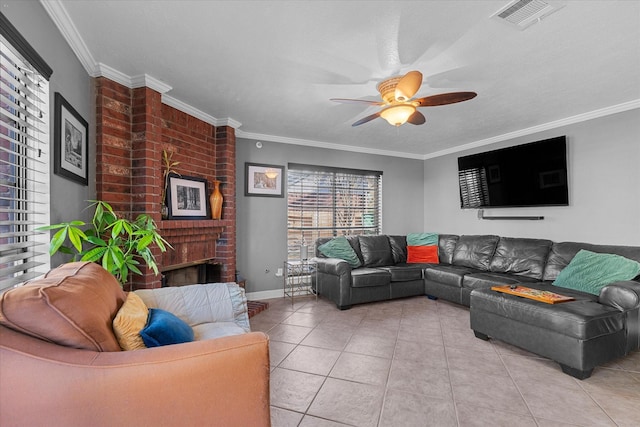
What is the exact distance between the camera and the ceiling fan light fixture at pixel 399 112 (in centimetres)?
247

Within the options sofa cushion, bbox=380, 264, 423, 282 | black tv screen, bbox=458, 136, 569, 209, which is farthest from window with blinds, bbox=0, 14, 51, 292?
black tv screen, bbox=458, 136, 569, 209

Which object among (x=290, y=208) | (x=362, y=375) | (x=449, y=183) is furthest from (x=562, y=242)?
(x=290, y=208)

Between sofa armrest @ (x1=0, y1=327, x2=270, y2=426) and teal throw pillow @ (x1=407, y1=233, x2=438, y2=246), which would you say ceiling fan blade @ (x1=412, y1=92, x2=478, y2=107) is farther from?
teal throw pillow @ (x1=407, y1=233, x2=438, y2=246)

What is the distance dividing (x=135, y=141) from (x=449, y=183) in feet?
15.5

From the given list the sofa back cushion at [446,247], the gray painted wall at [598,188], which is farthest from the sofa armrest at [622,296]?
the sofa back cushion at [446,247]

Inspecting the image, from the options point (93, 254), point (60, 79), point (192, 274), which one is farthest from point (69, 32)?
point (192, 274)

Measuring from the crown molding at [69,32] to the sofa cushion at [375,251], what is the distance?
145 inches

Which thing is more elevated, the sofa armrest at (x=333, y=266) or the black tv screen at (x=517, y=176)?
the black tv screen at (x=517, y=176)

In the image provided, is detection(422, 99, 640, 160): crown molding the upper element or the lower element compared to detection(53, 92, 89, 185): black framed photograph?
upper

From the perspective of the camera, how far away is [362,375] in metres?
2.21

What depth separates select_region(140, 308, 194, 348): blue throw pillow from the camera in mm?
1219

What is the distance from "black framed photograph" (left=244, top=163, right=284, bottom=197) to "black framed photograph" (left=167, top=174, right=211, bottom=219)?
0.75 metres

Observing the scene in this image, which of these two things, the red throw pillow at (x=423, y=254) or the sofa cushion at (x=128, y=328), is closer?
the sofa cushion at (x=128, y=328)

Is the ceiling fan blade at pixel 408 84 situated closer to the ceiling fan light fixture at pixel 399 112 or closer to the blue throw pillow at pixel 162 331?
the ceiling fan light fixture at pixel 399 112
